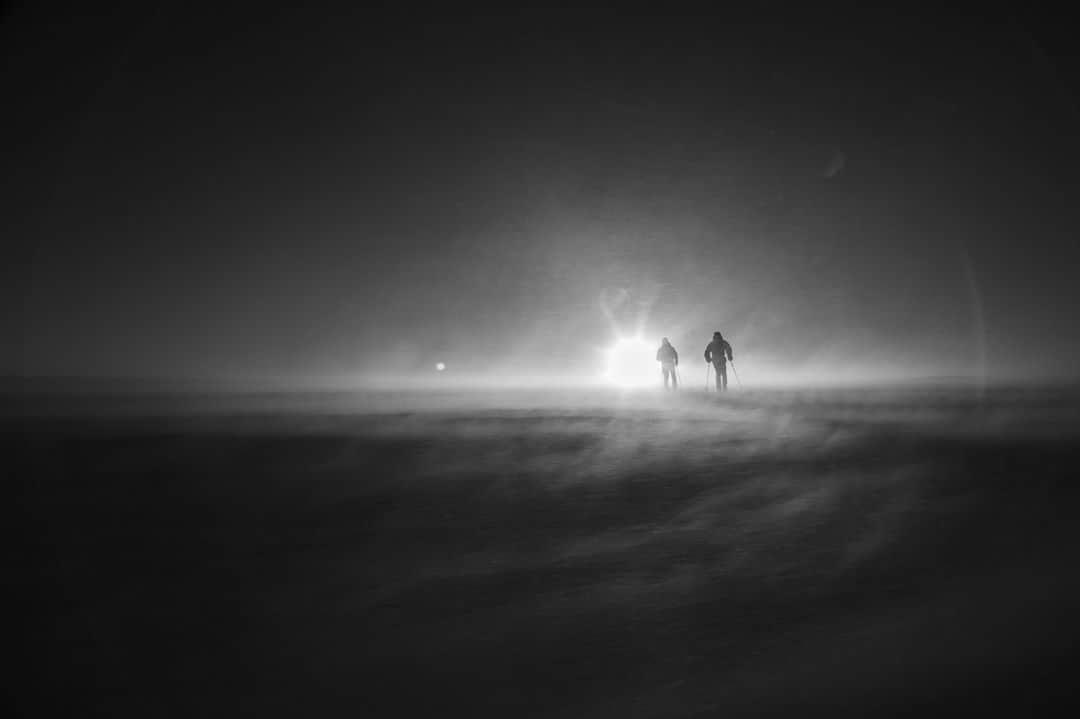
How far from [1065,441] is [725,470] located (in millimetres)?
6919

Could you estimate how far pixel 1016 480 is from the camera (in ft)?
28.3

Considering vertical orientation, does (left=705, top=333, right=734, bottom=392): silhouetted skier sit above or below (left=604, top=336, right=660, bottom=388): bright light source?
below

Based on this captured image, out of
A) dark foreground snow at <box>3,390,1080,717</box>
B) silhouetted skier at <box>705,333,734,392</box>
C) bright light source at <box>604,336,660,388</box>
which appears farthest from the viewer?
bright light source at <box>604,336,660,388</box>

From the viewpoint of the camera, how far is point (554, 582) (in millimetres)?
5219

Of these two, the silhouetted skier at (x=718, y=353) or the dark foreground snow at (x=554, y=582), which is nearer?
the dark foreground snow at (x=554, y=582)

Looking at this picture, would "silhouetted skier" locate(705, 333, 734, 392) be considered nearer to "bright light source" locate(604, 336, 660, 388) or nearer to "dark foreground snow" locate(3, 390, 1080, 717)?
"dark foreground snow" locate(3, 390, 1080, 717)

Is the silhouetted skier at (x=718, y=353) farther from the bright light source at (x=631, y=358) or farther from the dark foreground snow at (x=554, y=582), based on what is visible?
the bright light source at (x=631, y=358)

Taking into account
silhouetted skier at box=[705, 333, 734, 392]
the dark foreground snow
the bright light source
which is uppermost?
the bright light source

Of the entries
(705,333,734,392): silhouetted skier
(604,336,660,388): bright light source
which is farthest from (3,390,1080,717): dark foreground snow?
(604,336,660,388): bright light source

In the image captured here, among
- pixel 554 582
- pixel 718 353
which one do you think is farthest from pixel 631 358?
pixel 554 582

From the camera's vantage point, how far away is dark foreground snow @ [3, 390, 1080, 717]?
3625 millimetres

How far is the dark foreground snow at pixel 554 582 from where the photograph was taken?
3.62 metres

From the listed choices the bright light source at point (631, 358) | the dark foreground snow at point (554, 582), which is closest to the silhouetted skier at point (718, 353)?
the dark foreground snow at point (554, 582)

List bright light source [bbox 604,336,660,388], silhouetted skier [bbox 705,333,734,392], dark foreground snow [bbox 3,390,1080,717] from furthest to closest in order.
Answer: bright light source [bbox 604,336,660,388] → silhouetted skier [bbox 705,333,734,392] → dark foreground snow [bbox 3,390,1080,717]
